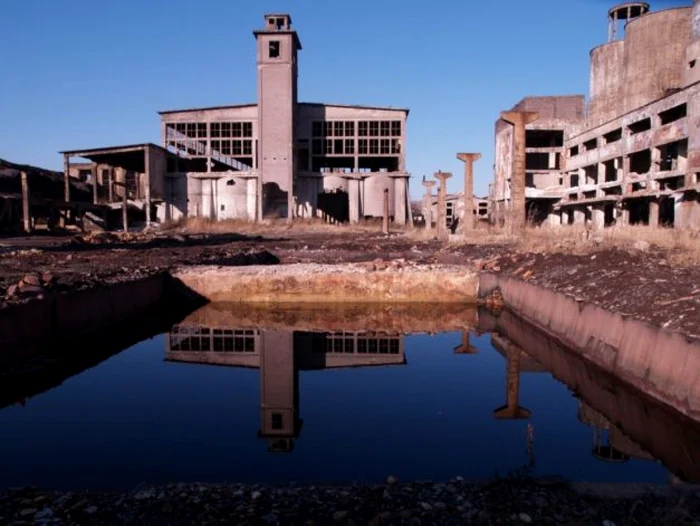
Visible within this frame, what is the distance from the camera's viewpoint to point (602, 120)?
32.6 m

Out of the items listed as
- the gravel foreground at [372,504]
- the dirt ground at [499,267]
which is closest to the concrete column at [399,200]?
the dirt ground at [499,267]

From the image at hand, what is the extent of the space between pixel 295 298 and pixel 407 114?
27.8 m

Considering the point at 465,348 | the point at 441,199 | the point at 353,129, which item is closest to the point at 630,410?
the point at 465,348

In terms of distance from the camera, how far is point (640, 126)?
94.7 feet

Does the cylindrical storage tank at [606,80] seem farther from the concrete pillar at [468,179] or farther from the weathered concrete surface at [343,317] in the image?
the weathered concrete surface at [343,317]

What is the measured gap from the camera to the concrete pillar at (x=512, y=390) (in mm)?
6070

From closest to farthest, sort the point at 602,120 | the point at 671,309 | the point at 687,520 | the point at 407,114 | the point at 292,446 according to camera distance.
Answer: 1. the point at 687,520
2. the point at 292,446
3. the point at 671,309
4. the point at 602,120
5. the point at 407,114

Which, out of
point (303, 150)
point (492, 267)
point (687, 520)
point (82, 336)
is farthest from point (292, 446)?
point (303, 150)

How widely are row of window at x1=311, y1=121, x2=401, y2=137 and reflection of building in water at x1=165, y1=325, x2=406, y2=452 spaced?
96.7 feet

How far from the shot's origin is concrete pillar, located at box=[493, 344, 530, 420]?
607cm

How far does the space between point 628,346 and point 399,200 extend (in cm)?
3119

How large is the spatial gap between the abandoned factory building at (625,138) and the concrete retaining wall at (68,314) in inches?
503

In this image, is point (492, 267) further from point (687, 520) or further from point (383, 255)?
point (687, 520)

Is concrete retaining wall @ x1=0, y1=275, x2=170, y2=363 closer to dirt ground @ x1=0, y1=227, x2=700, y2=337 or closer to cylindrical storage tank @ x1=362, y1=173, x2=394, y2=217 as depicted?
dirt ground @ x1=0, y1=227, x2=700, y2=337
